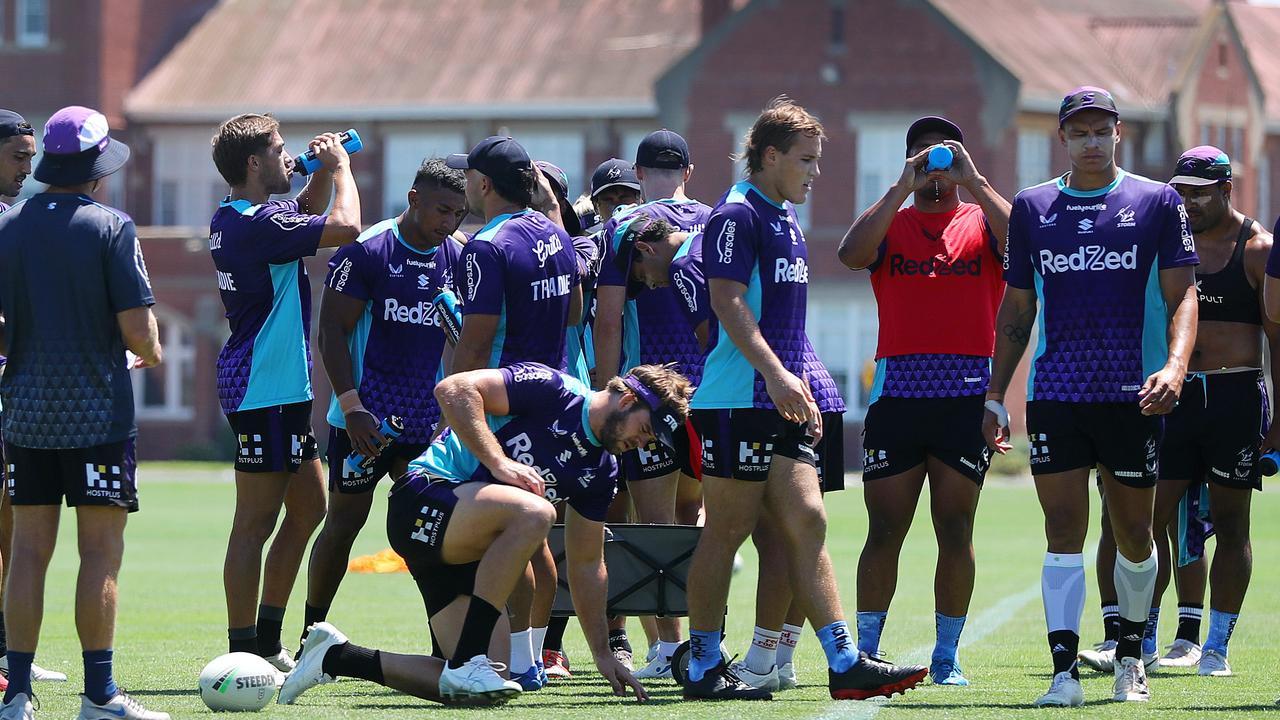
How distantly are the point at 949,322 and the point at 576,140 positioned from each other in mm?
37600

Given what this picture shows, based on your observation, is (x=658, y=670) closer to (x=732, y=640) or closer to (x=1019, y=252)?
(x=732, y=640)

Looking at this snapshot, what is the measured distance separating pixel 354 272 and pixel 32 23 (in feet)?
143

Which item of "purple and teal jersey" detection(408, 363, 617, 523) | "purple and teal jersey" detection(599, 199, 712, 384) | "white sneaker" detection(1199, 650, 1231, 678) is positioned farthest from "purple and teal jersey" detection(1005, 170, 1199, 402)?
"purple and teal jersey" detection(599, 199, 712, 384)

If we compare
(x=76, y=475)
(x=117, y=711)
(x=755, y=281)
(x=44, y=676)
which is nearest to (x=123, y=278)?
(x=76, y=475)

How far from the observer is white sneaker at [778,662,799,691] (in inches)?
354

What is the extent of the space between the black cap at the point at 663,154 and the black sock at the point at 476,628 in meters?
Answer: 3.23

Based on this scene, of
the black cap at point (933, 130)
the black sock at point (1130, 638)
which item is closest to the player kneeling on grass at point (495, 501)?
the black cap at point (933, 130)

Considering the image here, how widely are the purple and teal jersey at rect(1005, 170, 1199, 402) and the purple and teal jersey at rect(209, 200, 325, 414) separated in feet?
10.8

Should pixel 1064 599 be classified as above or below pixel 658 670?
above

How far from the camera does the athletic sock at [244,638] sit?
927 centimetres

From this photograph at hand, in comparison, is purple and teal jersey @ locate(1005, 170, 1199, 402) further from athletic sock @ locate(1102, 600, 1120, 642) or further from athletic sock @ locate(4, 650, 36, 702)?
athletic sock @ locate(4, 650, 36, 702)

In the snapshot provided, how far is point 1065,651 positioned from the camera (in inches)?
321

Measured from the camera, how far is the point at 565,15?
163 feet

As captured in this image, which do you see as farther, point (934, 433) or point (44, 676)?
point (44, 676)
